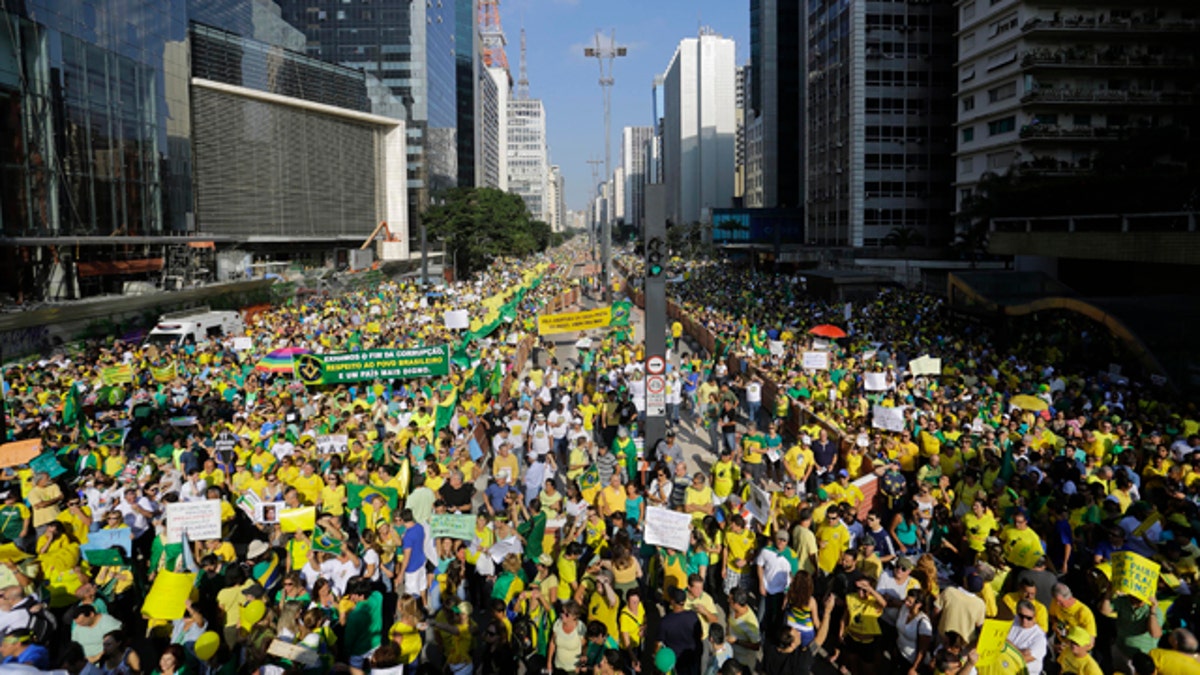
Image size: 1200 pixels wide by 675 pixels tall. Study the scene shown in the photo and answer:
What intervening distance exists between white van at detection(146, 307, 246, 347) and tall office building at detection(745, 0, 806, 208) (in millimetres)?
76075

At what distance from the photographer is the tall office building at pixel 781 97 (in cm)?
10106

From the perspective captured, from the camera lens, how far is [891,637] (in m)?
7.40

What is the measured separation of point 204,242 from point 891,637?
2121 inches

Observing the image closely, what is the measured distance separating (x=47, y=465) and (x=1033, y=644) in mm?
12355

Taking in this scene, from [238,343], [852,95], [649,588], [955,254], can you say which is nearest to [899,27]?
[852,95]

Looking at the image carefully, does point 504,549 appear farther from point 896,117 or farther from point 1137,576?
point 896,117

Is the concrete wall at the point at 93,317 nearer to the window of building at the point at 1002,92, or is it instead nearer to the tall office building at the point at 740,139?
the window of building at the point at 1002,92

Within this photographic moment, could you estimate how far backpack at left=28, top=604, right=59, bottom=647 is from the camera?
23.1ft

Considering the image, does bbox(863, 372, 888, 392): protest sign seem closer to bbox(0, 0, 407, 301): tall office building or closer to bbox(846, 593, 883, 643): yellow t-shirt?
bbox(846, 593, 883, 643): yellow t-shirt

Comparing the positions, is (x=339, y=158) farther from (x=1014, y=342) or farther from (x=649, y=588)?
(x=649, y=588)

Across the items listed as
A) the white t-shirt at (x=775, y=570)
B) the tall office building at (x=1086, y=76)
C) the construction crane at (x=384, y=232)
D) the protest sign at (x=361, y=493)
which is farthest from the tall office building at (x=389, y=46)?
the white t-shirt at (x=775, y=570)

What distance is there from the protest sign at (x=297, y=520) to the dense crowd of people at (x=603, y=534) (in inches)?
1.6

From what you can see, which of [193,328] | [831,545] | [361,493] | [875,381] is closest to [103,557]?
[361,493]

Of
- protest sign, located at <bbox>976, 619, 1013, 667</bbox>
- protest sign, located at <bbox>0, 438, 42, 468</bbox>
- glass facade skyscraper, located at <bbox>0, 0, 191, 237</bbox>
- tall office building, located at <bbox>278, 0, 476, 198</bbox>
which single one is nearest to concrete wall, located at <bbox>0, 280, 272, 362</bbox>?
glass facade skyscraper, located at <bbox>0, 0, 191, 237</bbox>
